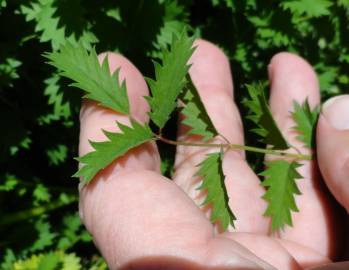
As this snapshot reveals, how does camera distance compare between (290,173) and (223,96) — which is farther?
(223,96)

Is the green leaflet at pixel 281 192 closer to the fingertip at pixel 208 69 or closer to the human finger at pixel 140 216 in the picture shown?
the human finger at pixel 140 216

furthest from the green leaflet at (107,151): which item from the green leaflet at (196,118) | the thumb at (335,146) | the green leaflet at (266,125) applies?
→ the thumb at (335,146)

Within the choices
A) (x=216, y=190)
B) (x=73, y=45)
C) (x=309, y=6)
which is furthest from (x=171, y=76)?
(x=309, y=6)

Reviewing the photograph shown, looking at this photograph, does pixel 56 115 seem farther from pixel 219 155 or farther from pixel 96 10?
pixel 219 155

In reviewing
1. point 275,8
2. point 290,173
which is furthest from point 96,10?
point 290,173

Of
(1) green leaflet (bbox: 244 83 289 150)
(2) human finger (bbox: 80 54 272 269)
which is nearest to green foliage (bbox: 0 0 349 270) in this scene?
(1) green leaflet (bbox: 244 83 289 150)

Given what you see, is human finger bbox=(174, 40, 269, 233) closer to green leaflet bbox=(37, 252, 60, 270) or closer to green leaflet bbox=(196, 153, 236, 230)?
green leaflet bbox=(196, 153, 236, 230)
